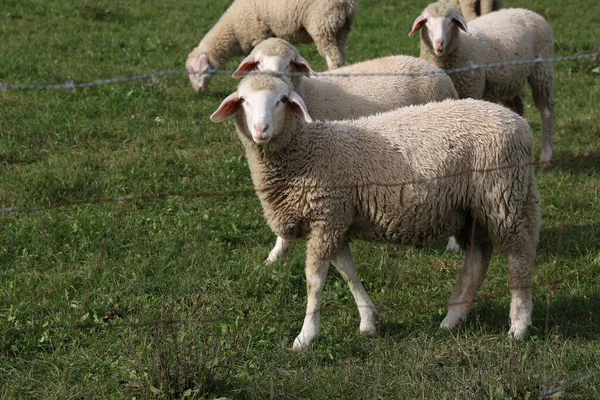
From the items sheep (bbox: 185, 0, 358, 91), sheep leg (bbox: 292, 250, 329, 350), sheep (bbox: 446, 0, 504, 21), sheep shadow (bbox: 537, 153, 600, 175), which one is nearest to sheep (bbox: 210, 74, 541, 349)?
sheep leg (bbox: 292, 250, 329, 350)

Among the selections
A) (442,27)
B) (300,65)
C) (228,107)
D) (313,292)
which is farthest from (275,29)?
(313,292)

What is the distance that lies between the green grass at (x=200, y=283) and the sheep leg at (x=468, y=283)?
89 millimetres

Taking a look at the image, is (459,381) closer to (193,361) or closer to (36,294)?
(193,361)

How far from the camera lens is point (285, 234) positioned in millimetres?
4793

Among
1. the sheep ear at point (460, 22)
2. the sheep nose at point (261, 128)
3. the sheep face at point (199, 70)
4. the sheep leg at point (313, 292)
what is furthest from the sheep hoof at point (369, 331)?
the sheep face at point (199, 70)

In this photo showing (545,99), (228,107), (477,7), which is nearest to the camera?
(228,107)

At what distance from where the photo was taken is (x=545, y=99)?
8023 mm

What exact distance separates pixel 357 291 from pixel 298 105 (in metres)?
1.06

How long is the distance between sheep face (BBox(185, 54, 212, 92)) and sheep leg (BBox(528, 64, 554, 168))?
3.24m

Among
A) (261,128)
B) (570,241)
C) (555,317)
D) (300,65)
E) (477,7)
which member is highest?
(261,128)

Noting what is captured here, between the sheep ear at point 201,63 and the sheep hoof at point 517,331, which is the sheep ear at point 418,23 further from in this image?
the sheep hoof at point 517,331

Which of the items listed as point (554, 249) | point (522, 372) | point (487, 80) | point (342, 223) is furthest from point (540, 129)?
point (522, 372)

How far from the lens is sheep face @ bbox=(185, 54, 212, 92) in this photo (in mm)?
9094

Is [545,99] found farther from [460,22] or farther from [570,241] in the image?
[570,241]
